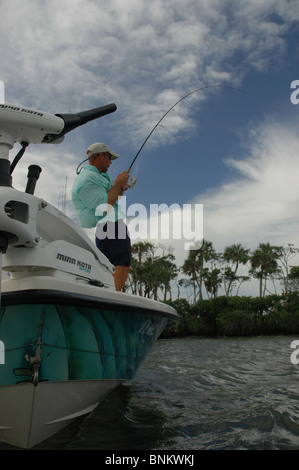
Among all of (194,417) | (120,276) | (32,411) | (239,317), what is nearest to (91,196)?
(120,276)

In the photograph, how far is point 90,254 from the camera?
2787 mm

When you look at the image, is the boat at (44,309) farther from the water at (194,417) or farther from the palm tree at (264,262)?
the palm tree at (264,262)

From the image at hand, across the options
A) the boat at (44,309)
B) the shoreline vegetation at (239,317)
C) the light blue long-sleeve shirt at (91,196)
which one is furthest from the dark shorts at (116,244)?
the shoreline vegetation at (239,317)

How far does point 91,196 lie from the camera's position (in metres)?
3.41

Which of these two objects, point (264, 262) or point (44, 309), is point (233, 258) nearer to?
point (264, 262)

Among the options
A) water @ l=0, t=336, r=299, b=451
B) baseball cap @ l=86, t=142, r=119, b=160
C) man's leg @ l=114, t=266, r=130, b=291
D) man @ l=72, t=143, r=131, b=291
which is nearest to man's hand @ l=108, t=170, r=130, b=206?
man @ l=72, t=143, r=131, b=291

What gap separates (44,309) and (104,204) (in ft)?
4.71

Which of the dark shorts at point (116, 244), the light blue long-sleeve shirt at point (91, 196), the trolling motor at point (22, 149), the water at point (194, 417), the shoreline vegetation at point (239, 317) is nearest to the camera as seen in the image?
the trolling motor at point (22, 149)

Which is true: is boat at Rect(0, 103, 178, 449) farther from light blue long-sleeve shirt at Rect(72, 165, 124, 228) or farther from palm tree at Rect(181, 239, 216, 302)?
palm tree at Rect(181, 239, 216, 302)

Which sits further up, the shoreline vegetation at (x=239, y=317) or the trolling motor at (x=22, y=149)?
the trolling motor at (x=22, y=149)

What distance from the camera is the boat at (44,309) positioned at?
84.7 inches

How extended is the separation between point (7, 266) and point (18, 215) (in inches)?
15.0

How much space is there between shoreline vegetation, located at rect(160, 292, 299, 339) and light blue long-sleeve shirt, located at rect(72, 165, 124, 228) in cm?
3174

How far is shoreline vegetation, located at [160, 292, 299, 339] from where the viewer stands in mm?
34062
